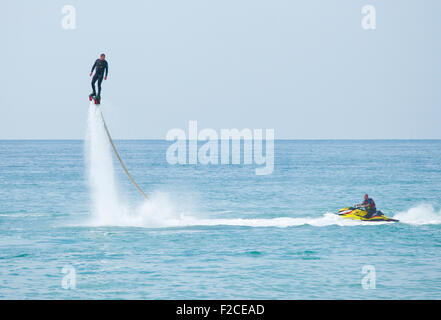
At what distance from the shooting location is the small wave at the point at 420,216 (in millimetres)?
49031

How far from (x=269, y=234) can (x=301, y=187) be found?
4308 centimetres

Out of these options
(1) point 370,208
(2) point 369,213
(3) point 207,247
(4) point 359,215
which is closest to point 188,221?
(3) point 207,247

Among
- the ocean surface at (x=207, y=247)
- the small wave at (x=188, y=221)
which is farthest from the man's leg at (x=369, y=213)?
the ocean surface at (x=207, y=247)

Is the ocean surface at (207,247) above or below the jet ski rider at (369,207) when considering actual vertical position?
below

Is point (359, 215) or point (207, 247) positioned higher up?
point (359, 215)

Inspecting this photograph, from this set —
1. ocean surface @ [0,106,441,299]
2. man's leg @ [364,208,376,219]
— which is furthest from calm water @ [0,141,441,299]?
man's leg @ [364,208,376,219]

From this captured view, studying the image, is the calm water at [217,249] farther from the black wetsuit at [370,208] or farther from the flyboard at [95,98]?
the flyboard at [95,98]

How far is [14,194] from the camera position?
7181 cm

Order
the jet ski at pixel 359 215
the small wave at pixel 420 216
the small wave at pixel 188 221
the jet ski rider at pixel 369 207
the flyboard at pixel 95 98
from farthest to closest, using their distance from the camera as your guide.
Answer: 1. the small wave at pixel 420 216
2. the small wave at pixel 188 221
3. the jet ski at pixel 359 215
4. the jet ski rider at pixel 369 207
5. the flyboard at pixel 95 98

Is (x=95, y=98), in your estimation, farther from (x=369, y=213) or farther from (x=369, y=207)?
(x=369, y=213)

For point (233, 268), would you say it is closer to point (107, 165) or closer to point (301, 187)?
point (107, 165)

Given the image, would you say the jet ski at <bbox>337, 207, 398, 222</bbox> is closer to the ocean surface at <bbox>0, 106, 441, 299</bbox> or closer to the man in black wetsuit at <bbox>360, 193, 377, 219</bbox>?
the man in black wetsuit at <bbox>360, 193, 377, 219</bbox>

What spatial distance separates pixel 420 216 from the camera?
52.4 metres
